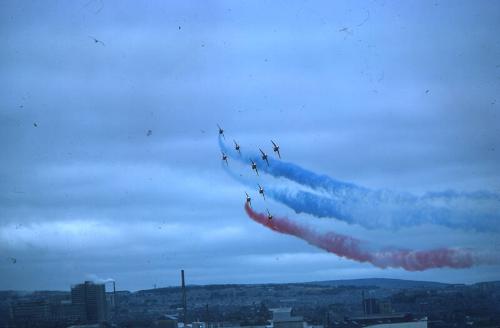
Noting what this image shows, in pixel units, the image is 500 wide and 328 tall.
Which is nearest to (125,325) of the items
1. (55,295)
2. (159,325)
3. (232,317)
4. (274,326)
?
(159,325)

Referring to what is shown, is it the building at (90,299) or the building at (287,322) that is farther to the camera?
the building at (90,299)

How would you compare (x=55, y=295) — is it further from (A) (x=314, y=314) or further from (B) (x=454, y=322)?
(B) (x=454, y=322)

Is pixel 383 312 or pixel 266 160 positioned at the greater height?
pixel 266 160

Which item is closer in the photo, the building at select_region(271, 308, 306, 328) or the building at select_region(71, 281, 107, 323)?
the building at select_region(271, 308, 306, 328)

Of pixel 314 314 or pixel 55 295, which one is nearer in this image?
pixel 314 314

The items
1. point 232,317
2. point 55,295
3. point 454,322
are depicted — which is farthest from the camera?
point 55,295

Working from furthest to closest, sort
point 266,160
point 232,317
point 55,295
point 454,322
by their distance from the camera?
point 55,295
point 232,317
point 454,322
point 266,160

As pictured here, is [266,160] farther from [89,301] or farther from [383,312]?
[383,312]

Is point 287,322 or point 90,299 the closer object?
point 287,322
